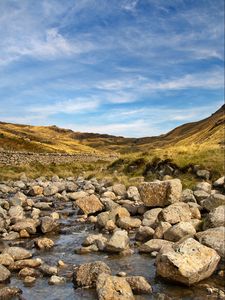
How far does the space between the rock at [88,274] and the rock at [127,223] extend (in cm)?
650

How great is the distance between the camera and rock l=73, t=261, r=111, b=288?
37.1 feet

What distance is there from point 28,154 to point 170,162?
28985 mm

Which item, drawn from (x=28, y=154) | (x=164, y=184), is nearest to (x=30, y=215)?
(x=164, y=184)

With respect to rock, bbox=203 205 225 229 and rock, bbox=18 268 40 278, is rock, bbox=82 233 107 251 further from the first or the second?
rock, bbox=203 205 225 229

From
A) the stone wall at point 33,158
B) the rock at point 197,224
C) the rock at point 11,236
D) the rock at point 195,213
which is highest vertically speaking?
the stone wall at point 33,158

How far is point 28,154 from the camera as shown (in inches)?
2318

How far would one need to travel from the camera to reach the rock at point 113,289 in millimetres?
9891

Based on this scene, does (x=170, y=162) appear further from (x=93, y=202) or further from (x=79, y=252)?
(x=79, y=252)

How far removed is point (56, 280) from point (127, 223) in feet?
23.1

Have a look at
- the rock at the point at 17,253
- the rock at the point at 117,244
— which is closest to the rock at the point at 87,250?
the rock at the point at 117,244

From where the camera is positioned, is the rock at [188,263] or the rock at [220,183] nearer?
the rock at [188,263]

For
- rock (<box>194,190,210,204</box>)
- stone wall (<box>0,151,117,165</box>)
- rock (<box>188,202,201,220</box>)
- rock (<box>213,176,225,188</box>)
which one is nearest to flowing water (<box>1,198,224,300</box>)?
rock (<box>188,202,201,220</box>)

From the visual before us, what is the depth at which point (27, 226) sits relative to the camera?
58.0 ft

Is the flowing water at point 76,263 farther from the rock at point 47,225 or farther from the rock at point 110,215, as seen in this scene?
the rock at point 110,215
